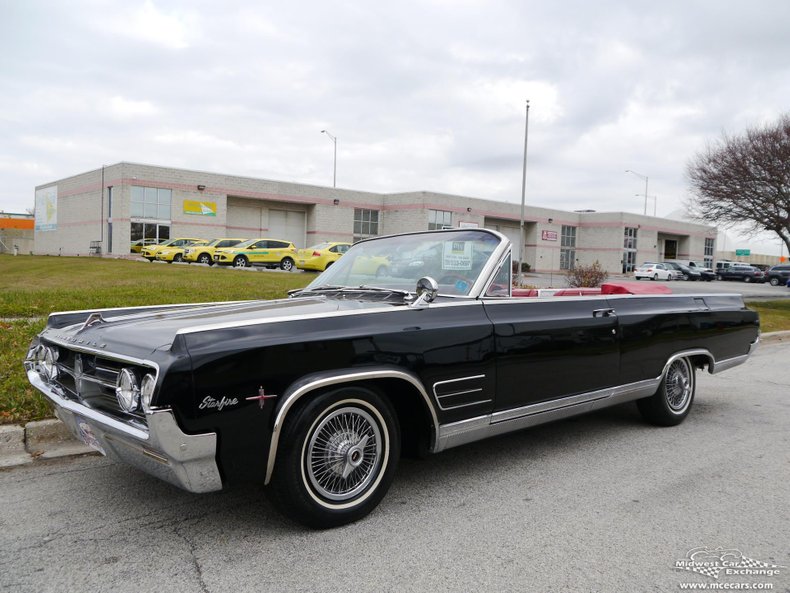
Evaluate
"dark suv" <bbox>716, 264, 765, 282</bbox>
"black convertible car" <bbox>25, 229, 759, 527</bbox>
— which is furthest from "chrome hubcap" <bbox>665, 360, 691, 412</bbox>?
"dark suv" <bbox>716, 264, 765, 282</bbox>

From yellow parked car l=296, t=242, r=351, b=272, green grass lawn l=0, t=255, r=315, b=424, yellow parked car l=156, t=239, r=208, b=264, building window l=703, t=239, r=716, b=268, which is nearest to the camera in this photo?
green grass lawn l=0, t=255, r=315, b=424

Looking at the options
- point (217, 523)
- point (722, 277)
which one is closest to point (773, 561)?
point (217, 523)

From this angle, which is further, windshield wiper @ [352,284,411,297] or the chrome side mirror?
windshield wiper @ [352,284,411,297]

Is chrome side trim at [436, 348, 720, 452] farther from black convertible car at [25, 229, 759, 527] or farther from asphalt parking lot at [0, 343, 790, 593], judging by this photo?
asphalt parking lot at [0, 343, 790, 593]

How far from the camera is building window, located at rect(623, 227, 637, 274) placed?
202ft

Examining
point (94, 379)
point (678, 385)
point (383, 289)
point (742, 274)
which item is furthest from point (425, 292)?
point (742, 274)

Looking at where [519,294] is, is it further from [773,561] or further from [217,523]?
[217,523]

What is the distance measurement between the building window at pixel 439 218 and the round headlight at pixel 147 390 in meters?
46.0

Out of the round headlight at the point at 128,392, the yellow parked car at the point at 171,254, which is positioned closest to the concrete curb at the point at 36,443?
the round headlight at the point at 128,392

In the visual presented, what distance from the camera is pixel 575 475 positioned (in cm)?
393

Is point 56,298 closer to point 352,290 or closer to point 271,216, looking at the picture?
point 352,290

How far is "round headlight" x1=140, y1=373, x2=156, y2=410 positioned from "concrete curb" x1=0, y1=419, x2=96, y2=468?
2.00 meters

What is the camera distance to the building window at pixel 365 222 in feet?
159

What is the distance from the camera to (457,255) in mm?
4141
